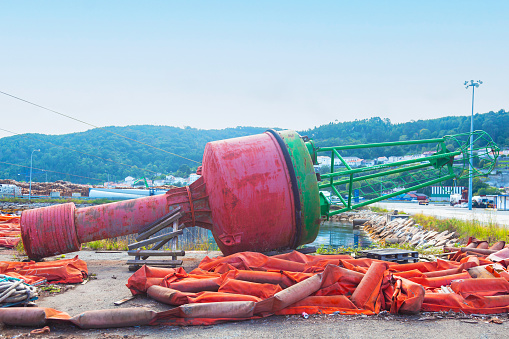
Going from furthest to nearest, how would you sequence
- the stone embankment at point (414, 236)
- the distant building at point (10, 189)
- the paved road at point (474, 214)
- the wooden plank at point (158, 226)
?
the distant building at point (10, 189), the paved road at point (474, 214), the stone embankment at point (414, 236), the wooden plank at point (158, 226)

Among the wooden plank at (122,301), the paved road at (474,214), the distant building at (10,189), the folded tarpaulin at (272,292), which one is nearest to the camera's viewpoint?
the folded tarpaulin at (272,292)

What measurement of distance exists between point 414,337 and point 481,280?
1.74 metres

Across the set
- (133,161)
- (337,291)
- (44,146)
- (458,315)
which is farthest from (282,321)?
(44,146)

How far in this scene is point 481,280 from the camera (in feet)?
16.0

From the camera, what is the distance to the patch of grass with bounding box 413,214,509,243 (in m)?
11.2

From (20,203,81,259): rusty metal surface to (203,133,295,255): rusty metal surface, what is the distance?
9.19ft

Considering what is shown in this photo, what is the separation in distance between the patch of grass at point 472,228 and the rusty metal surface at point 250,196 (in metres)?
7.02

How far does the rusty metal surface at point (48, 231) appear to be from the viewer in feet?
24.6

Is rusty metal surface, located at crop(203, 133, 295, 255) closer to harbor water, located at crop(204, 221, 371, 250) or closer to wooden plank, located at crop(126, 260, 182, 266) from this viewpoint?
wooden plank, located at crop(126, 260, 182, 266)

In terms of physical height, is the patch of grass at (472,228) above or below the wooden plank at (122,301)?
below

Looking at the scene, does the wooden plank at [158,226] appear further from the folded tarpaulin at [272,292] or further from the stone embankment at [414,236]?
the stone embankment at [414,236]

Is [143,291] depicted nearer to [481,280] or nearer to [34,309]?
[34,309]

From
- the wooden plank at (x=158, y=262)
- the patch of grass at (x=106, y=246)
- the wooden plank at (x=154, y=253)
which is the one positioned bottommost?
the patch of grass at (x=106, y=246)

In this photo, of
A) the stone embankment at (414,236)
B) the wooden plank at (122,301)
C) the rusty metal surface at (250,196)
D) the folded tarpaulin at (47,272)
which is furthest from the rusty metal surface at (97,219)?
the stone embankment at (414,236)
